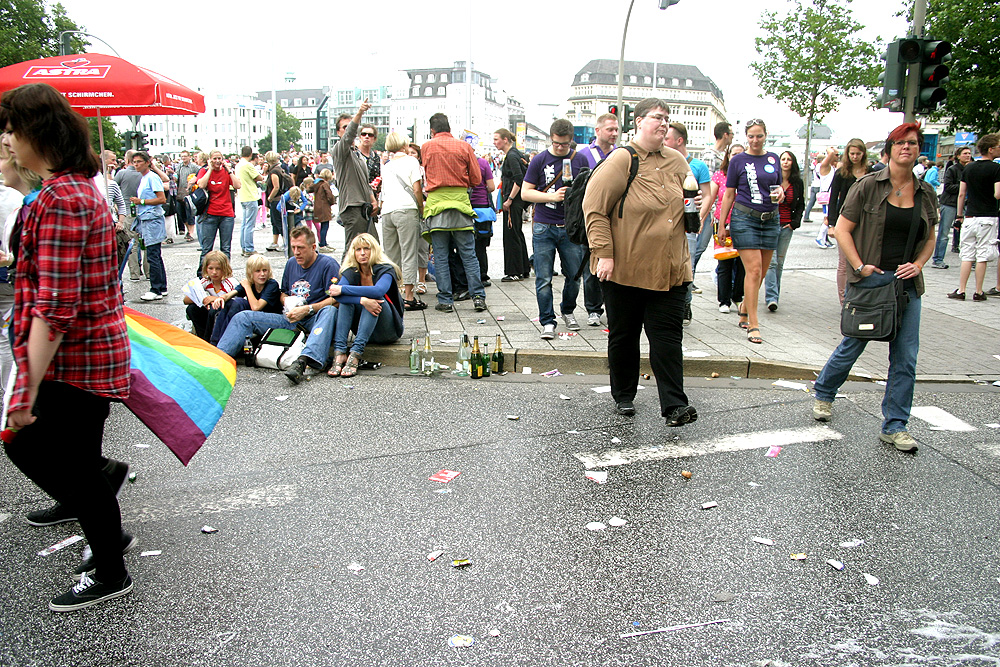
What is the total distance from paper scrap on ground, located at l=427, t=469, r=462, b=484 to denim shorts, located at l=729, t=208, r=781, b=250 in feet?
15.3

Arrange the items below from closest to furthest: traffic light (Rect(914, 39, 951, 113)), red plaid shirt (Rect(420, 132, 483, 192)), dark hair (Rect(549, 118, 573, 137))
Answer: dark hair (Rect(549, 118, 573, 137)) → red plaid shirt (Rect(420, 132, 483, 192)) → traffic light (Rect(914, 39, 951, 113))

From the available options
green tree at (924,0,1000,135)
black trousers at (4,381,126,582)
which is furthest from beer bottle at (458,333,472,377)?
green tree at (924,0,1000,135)

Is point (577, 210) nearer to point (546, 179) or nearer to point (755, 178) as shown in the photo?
point (546, 179)

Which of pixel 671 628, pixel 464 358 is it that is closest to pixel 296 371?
pixel 464 358

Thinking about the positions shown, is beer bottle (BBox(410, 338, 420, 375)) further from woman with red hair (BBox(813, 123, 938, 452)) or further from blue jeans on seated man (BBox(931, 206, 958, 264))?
blue jeans on seated man (BBox(931, 206, 958, 264))

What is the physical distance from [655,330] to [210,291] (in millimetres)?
4327

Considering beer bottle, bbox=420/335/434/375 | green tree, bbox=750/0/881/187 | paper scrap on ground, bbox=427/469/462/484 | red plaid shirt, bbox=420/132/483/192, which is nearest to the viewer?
paper scrap on ground, bbox=427/469/462/484

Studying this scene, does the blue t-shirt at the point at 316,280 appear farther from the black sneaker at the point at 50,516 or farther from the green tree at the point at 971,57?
the green tree at the point at 971,57

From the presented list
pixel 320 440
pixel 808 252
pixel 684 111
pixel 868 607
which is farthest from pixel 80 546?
pixel 684 111

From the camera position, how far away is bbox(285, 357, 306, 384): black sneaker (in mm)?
6371

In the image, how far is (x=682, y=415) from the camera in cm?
511

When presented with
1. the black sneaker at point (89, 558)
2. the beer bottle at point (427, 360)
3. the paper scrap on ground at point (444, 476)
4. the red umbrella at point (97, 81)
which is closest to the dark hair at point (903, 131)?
the paper scrap on ground at point (444, 476)

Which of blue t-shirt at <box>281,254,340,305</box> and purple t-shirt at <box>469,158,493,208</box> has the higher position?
purple t-shirt at <box>469,158,493,208</box>

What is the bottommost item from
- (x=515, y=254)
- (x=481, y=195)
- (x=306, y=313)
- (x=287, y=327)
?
(x=287, y=327)
